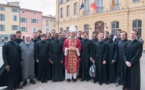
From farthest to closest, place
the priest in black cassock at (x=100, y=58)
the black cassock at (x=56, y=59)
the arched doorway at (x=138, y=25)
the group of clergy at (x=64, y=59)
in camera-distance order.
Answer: the arched doorway at (x=138, y=25) → the black cassock at (x=56, y=59) → the priest in black cassock at (x=100, y=58) → the group of clergy at (x=64, y=59)

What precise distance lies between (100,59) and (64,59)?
1.49m

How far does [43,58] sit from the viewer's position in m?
7.33

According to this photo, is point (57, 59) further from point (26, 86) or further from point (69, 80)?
point (26, 86)

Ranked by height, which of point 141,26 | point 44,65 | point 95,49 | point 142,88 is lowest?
point 142,88

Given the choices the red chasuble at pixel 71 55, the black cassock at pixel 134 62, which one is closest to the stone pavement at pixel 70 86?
the red chasuble at pixel 71 55

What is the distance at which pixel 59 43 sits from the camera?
7445 mm

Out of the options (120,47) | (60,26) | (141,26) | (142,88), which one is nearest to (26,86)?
(120,47)

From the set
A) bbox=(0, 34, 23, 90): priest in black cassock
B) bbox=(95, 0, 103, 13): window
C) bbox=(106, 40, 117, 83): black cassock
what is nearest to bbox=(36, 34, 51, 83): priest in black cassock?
bbox=(0, 34, 23, 90): priest in black cassock

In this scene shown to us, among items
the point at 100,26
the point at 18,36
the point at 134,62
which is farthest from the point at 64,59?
the point at 100,26

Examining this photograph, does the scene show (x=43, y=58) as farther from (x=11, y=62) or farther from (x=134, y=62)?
(x=134, y=62)

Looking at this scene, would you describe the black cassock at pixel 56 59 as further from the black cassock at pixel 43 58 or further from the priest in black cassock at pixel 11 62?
the priest in black cassock at pixel 11 62

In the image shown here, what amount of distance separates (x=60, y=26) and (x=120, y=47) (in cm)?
3244

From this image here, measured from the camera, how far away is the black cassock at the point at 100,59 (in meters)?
6.96

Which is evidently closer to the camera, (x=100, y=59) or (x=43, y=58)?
(x=100, y=59)
